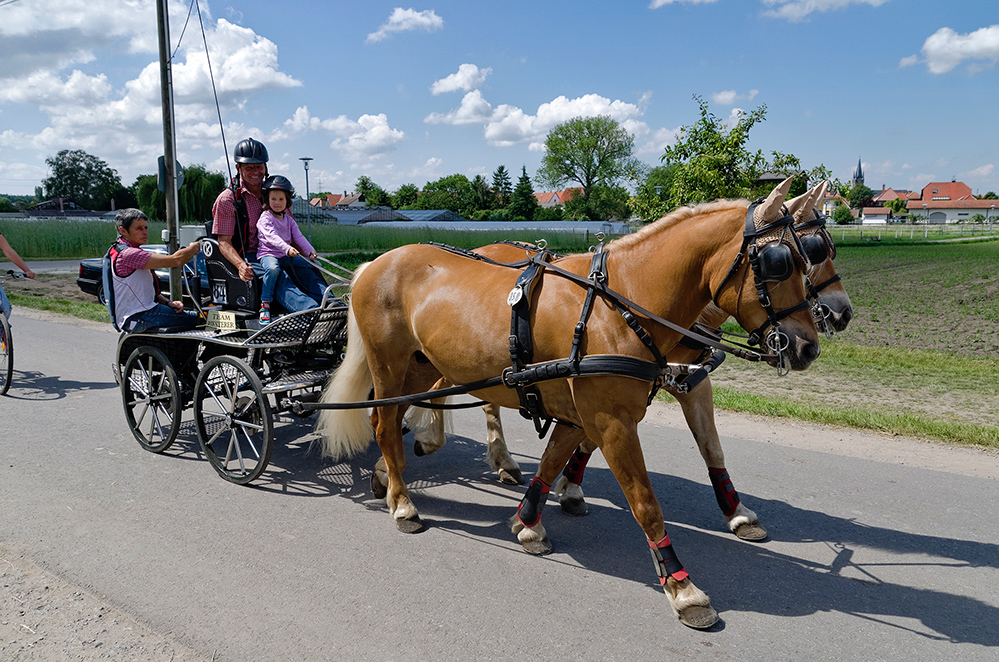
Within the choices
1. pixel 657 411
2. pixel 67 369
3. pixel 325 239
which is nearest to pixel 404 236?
pixel 325 239

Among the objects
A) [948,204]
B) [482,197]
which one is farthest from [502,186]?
[948,204]

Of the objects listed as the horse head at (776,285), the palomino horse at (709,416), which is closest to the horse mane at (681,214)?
the horse head at (776,285)

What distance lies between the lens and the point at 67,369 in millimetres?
8156

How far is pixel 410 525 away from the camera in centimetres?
401

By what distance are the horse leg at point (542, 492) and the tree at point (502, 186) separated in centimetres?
9067

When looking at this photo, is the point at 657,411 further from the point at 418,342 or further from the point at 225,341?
the point at 225,341

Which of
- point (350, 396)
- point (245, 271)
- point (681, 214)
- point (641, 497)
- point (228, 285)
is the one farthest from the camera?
point (228, 285)

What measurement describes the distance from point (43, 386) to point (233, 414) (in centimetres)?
399

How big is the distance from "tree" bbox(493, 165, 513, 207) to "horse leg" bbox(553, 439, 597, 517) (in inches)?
3553

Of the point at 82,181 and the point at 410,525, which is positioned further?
the point at 82,181

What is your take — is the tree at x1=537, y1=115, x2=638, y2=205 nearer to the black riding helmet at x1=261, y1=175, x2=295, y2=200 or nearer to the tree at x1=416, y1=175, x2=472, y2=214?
the tree at x1=416, y1=175, x2=472, y2=214

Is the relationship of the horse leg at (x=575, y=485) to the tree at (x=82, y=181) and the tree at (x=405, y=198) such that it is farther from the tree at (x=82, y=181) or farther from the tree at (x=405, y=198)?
the tree at (x=405, y=198)

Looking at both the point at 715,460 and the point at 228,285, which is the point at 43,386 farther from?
the point at 715,460

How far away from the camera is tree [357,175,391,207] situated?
10969 centimetres
